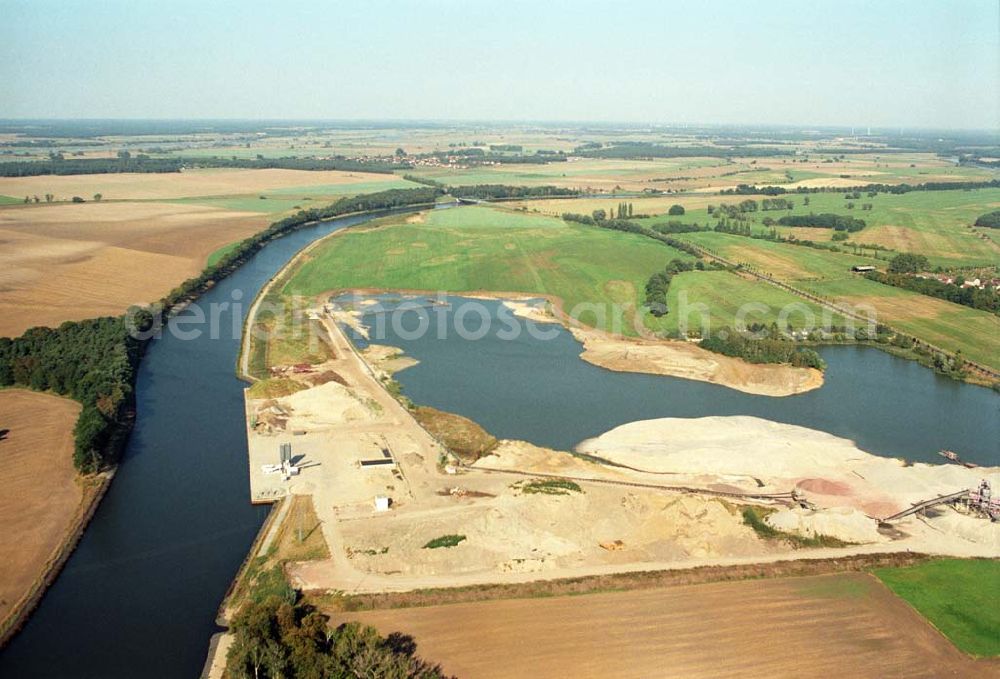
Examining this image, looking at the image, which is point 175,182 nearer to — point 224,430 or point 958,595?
point 224,430

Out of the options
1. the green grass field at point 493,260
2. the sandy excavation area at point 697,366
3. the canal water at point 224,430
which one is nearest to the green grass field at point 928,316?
the canal water at point 224,430

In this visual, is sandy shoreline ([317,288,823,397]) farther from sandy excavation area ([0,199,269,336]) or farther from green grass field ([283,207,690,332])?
sandy excavation area ([0,199,269,336])

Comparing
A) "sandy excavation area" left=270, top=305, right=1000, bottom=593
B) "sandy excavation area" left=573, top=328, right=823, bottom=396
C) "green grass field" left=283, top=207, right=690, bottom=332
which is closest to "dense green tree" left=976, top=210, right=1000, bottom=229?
"green grass field" left=283, top=207, right=690, bottom=332

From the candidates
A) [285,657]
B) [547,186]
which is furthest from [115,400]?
[547,186]

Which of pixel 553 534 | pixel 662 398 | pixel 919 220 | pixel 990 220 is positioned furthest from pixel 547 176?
pixel 553 534

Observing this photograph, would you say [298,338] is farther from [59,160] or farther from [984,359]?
[59,160]

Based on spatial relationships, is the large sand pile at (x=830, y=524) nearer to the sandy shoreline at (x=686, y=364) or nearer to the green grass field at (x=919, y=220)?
the sandy shoreline at (x=686, y=364)
